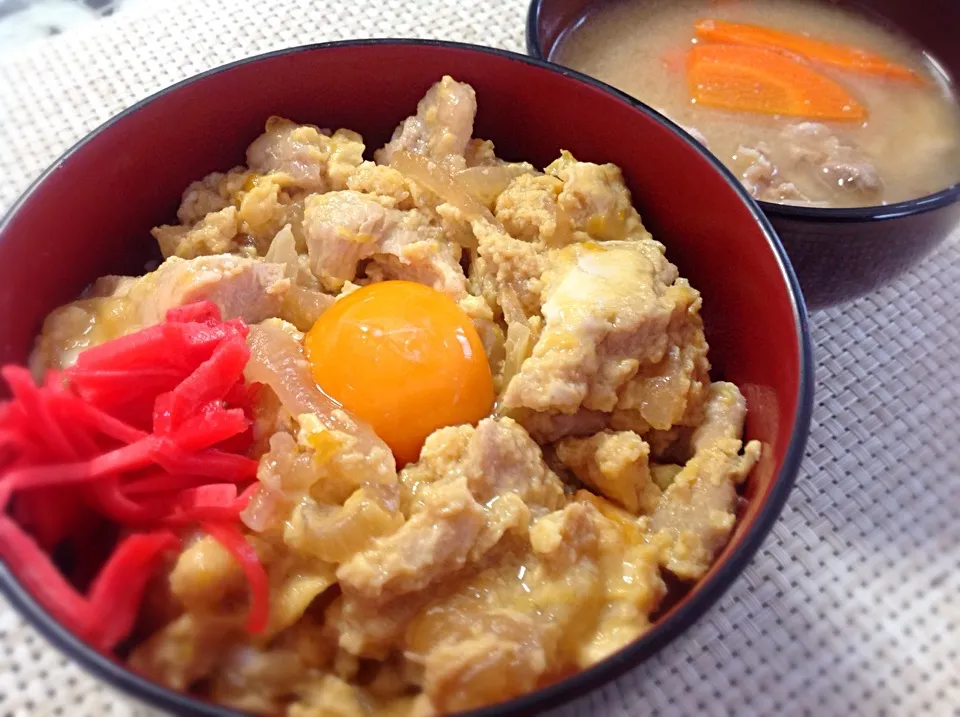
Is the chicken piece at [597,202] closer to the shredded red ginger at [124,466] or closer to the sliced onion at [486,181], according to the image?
the sliced onion at [486,181]

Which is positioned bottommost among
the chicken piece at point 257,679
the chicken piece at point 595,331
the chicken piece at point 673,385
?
the chicken piece at point 257,679

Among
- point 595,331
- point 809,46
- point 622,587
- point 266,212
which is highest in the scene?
point 266,212

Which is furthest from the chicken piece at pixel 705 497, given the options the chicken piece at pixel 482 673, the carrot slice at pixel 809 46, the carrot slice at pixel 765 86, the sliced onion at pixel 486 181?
the carrot slice at pixel 809 46

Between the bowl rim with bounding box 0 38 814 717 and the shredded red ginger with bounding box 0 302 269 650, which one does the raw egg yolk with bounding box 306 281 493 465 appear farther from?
the bowl rim with bounding box 0 38 814 717

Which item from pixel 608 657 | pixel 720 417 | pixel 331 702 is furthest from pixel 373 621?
pixel 720 417

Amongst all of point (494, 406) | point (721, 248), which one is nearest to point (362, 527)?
point (494, 406)

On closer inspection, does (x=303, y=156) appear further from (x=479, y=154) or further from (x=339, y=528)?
(x=339, y=528)
